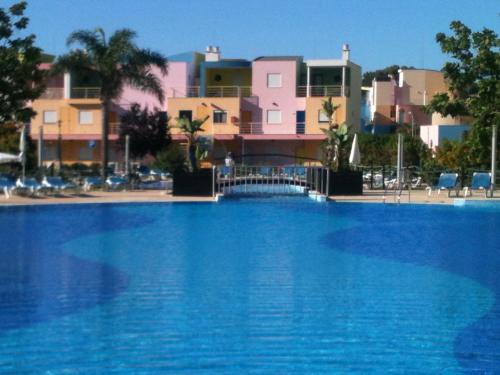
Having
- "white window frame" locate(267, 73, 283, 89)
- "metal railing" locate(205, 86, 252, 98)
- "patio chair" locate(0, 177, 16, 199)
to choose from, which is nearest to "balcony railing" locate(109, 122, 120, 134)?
"metal railing" locate(205, 86, 252, 98)

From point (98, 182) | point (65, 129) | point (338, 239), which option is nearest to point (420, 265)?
point (338, 239)

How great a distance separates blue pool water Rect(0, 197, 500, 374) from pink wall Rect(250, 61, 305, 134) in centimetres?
3390

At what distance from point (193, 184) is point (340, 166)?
523cm

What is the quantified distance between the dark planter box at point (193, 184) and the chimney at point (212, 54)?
2975 centimetres

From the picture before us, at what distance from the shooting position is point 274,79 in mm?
53875

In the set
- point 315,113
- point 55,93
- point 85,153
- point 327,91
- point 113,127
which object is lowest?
point 85,153

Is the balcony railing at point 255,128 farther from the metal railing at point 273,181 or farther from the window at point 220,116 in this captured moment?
the metal railing at point 273,181

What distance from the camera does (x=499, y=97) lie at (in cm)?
1647

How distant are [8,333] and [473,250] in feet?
30.5

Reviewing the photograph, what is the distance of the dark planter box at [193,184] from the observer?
93.7 feet

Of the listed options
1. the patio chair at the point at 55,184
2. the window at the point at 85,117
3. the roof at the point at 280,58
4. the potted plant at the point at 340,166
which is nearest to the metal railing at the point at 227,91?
the roof at the point at 280,58

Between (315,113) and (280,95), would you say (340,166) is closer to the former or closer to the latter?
(315,113)

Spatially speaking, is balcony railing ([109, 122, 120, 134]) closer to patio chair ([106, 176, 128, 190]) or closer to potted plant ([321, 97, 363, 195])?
patio chair ([106, 176, 128, 190])

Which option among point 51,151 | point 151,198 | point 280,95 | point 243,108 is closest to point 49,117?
point 51,151
